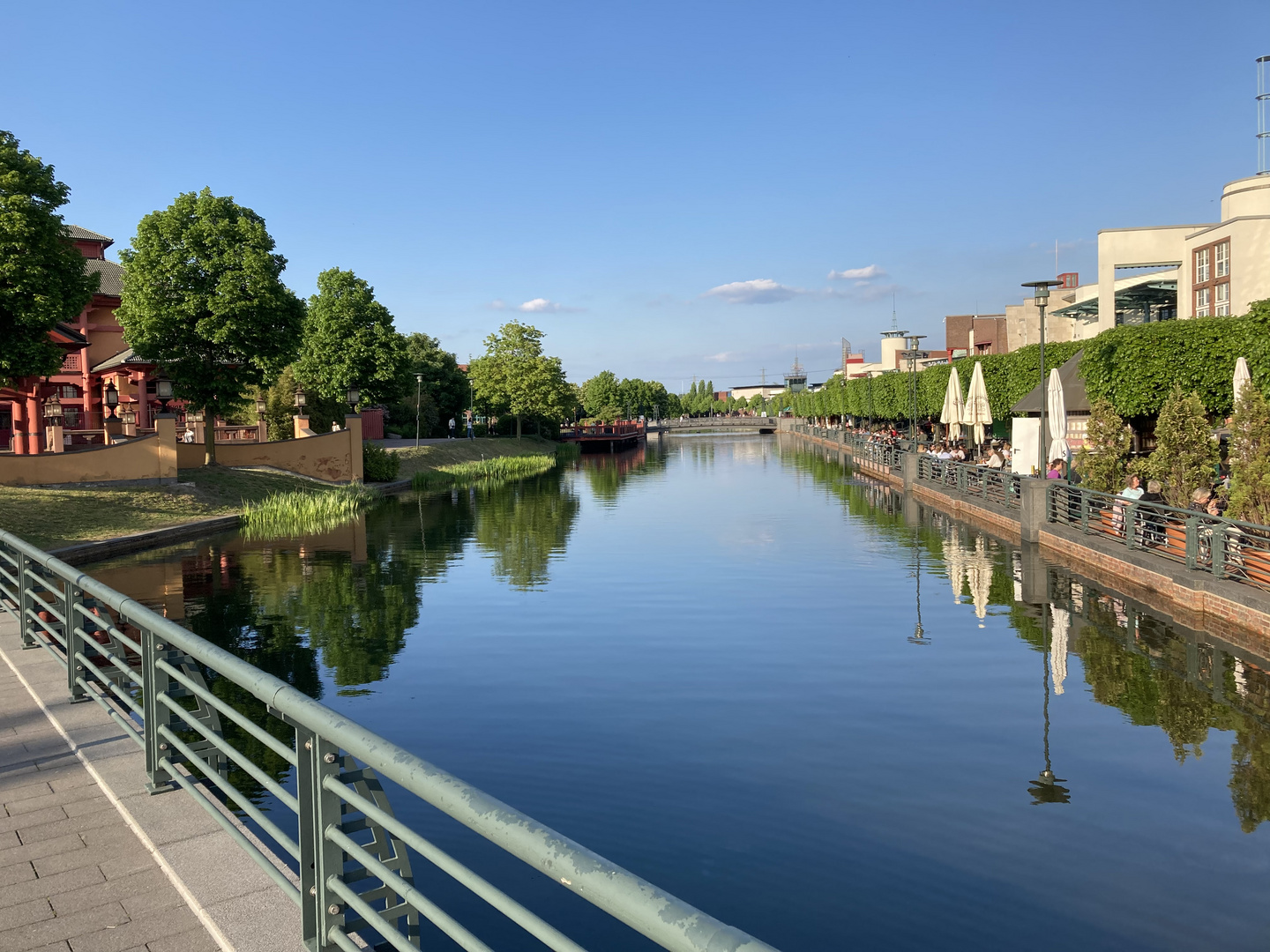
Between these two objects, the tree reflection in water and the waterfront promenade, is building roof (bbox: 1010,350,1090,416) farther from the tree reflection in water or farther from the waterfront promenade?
the waterfront promenade

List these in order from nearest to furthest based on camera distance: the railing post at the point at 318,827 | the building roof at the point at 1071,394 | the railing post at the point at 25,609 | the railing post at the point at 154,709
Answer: the railing post at the point at 318,827, the railing post at the point at 154,709, the railing post at the point at 25,609, the building roof at the point at 1071,394

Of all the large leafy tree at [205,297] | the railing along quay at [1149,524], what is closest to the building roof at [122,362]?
the large leafy tree at [205,297]

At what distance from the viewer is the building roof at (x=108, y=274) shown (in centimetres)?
5356

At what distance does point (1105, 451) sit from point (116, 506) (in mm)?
26114

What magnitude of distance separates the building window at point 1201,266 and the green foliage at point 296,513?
115 ft

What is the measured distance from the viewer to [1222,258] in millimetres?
37906

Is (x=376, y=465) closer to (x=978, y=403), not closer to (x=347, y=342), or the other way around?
(x=347, y=342)

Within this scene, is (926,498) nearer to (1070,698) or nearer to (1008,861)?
(1070,698)

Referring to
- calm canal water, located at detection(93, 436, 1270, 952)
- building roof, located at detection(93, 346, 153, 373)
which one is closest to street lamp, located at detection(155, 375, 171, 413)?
calm canal water, located at detection(93, 436, 1270, 952)

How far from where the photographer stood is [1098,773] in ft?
28.6

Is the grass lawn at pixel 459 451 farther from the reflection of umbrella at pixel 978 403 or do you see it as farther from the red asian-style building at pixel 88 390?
the reflection of umbrella at pixel 978 403

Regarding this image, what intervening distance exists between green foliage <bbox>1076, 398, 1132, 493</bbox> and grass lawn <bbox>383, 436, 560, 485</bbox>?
107 feet

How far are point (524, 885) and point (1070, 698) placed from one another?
7.24m

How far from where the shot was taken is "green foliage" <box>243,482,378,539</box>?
28234mm
